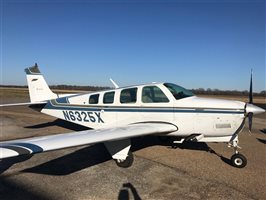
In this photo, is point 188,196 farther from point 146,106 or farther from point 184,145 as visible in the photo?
point 184,145

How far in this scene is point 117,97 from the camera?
7.78 m

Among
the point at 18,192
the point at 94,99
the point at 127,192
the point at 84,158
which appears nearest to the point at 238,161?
the point at 127,192

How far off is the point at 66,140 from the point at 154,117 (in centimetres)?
299

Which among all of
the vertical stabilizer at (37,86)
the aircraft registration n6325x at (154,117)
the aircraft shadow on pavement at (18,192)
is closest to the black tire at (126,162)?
the aircraft registration n6325x at (154,117)

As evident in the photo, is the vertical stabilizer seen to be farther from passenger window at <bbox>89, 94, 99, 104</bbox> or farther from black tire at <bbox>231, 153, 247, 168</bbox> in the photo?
black tire at <bbox>231, 153, 247, 168</bbox>

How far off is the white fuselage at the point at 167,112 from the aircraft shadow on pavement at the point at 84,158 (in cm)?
97

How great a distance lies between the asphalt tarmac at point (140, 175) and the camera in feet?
15.4

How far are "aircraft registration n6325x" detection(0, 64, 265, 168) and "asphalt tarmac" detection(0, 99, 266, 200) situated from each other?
512mm

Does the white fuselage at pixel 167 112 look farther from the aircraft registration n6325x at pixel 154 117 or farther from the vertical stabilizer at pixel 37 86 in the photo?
the vertical stabilizer at pixel 37 86

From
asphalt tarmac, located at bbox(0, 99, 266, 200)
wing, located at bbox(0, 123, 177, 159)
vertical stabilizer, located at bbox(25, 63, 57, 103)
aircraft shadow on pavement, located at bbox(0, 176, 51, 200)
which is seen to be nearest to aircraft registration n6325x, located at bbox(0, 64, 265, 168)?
wing, located at bbox(0, 123, 177, 159)

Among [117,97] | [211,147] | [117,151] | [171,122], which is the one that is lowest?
[211,147]

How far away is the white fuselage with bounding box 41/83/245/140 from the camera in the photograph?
21.0ft

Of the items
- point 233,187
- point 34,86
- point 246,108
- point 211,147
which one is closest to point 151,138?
point 211,147

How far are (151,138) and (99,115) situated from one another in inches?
92.9
